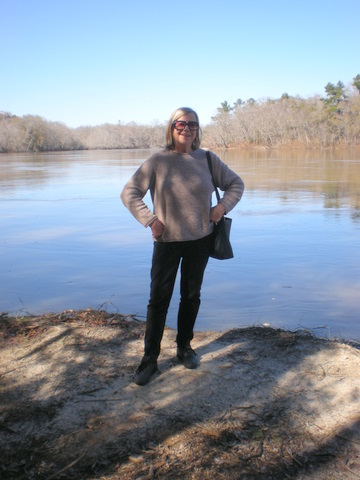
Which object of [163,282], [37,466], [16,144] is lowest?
[37,466]

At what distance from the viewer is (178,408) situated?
2.96 meters

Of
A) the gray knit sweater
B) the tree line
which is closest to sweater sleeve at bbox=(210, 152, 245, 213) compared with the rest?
the gray knit sweater

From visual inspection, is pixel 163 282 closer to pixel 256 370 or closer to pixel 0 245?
pixel 256 370

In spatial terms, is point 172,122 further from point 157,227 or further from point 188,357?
point 188,357

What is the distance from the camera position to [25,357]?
3721mm

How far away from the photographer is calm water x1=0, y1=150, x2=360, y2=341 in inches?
218

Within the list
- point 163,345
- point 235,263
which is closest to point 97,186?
point 235,263

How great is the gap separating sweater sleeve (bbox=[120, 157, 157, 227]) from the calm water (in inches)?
82.9

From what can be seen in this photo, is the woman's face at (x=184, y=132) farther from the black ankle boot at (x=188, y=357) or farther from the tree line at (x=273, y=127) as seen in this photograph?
the tree line at (x=273, y=127)

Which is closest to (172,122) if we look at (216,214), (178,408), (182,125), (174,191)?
(182,125)

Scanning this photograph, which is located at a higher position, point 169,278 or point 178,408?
point 169,278

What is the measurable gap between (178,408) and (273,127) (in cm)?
8064

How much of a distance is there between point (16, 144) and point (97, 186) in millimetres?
83101

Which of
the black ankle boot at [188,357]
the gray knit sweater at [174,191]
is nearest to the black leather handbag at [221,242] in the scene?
the gray knit sweater at [174,191]
